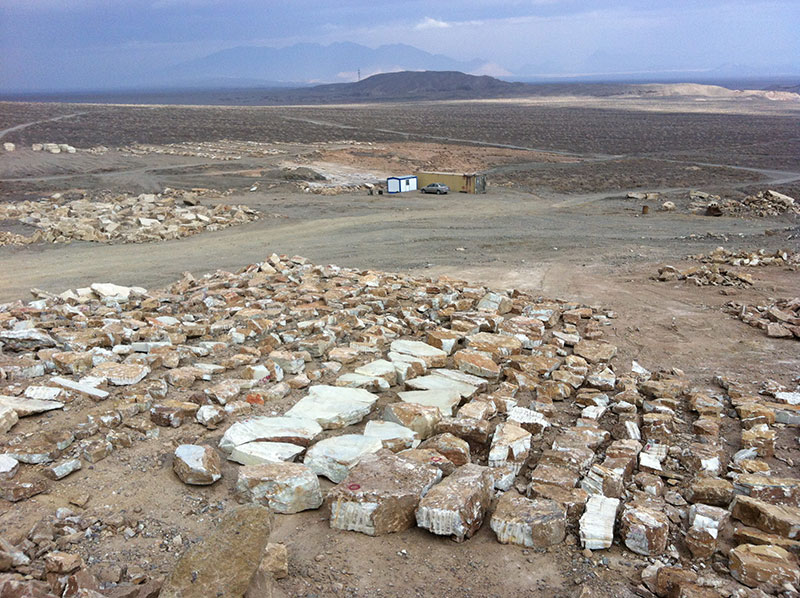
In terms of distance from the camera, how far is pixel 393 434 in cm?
566

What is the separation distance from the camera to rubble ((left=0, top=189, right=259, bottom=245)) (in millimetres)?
20484

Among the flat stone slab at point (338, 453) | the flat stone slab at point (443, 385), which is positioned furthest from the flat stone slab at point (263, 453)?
the flat stone slab at point (443, 385)

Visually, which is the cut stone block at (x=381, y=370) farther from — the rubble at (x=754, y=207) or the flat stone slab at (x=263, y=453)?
the rubble at (x=754, y=207)

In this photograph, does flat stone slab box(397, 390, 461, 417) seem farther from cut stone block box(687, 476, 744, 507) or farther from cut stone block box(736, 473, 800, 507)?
cut stone block box(736, 473, 800, 507)

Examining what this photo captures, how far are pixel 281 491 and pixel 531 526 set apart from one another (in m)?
1.92

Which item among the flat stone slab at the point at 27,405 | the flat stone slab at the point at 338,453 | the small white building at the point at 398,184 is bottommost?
the small white building at the point at 398,184

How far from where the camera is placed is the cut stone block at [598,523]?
4.33 meters

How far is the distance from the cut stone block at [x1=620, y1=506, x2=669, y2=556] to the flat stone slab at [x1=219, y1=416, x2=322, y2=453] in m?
2.79

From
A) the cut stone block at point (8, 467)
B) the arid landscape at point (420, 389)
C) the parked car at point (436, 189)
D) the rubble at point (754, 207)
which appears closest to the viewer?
the arid landscape at point (420, 389)

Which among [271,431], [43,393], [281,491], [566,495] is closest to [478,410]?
[566,495]

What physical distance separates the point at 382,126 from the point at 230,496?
7316 cm

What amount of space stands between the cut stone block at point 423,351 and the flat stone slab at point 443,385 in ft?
1.61

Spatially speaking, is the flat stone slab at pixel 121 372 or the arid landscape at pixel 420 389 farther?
the flat stone slab at pixel 121 372

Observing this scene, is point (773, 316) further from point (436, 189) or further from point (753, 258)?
point (436, 189)
